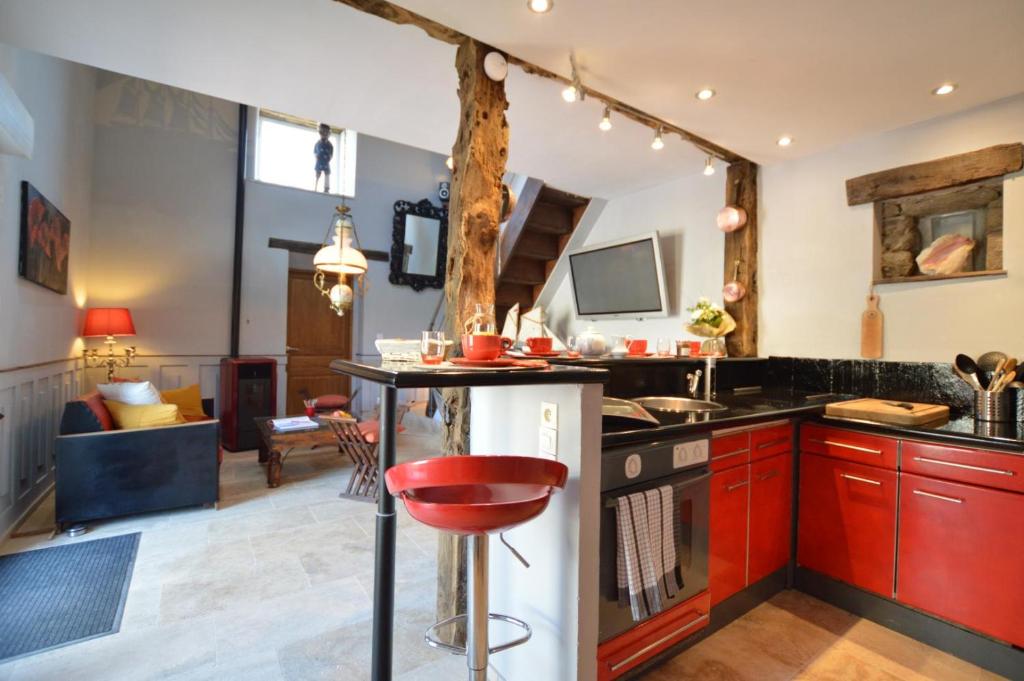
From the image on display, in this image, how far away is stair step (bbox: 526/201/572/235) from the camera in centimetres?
451

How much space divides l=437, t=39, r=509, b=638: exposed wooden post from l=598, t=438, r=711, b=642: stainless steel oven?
69 cm

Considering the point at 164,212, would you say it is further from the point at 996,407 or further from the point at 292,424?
the point at 996,407

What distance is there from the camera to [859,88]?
2.31m

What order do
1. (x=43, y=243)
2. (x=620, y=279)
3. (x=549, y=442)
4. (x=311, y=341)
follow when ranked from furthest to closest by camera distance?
(x=311, y=341) < (x=620, y=279) < (x=43, y=243) < (x=549, y=442)

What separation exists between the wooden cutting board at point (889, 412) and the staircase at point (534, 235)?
290 cm

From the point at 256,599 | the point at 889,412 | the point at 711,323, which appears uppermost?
the point at 711,323

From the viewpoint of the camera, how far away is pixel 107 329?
14.1 ft

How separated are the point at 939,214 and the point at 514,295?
348cm

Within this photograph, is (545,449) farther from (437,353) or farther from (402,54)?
(402,54)

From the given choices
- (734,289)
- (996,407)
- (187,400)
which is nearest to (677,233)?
(734,289)

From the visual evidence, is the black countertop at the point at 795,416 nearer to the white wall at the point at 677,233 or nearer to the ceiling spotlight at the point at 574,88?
the white wall at the point at 677,233

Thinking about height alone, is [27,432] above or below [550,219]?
below

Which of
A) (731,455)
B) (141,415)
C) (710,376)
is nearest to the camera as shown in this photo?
(731,455)

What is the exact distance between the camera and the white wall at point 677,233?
11.9ft
